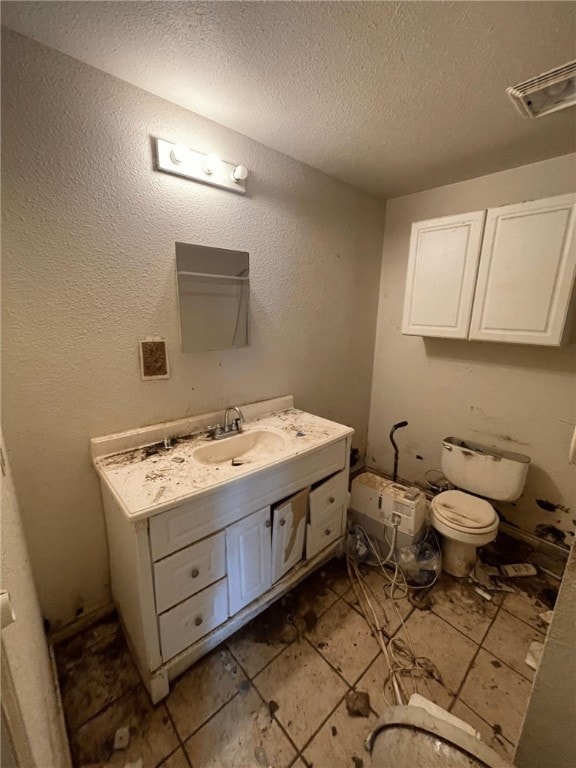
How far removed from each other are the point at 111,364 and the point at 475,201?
2.23m

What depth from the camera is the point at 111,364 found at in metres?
1.25

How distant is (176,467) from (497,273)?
185cm

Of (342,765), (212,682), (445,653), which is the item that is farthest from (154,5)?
(445,653)

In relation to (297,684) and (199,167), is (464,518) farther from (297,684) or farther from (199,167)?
(199,167)

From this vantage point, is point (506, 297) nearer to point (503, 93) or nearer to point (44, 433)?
point (503, 93)

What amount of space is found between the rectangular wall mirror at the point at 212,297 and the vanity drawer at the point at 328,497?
0.84 m

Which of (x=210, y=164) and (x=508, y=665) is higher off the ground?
(x=210, y=164)

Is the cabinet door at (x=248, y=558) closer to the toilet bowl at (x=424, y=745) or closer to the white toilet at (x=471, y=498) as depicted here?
the toilet bowl at (x=424, y=745)

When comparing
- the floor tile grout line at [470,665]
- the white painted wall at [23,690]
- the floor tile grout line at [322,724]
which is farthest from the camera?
the floor tile grout line at [470,665]

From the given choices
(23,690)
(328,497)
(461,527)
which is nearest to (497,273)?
(461,527)

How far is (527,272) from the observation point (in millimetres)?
1535

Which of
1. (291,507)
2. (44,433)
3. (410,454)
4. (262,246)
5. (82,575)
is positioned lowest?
(82,575)

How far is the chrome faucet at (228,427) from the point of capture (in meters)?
1.49

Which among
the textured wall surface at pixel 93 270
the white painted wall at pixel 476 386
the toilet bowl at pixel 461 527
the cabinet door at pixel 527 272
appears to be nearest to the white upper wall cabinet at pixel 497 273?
the cabinet door at pixel 527 272
